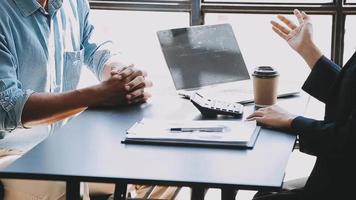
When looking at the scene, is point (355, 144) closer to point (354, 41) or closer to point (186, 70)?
point (186, 70)

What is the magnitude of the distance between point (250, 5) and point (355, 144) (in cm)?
159

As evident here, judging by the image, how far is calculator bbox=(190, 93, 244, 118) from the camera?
183 centimetres

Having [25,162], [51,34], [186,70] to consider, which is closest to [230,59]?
[186,70]

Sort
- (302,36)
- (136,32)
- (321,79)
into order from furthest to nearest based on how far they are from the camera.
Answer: (136,32) < (302,36) < (321,79)

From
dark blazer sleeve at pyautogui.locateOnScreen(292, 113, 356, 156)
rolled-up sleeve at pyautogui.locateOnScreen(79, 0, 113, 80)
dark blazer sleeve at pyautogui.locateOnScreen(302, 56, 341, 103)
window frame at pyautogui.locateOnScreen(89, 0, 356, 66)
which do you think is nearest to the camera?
dark blazer sleeve at pyautogui.locateOnScreen(292, 113, 356, 156)

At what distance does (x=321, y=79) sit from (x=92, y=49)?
3.52 feet

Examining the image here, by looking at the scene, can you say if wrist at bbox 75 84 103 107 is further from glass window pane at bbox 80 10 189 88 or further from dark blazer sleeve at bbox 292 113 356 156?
glass window pane at bbox 80 10 189 88

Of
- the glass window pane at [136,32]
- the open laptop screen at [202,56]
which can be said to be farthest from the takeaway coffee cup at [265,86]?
the glass window pane at [136,32]

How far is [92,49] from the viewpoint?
2.50 metres

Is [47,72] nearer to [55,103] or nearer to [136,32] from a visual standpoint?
[55,103]

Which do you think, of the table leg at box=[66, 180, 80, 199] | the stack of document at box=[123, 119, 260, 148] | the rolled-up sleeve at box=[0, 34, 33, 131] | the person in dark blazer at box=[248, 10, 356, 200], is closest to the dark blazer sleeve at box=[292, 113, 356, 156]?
the person in dark blazer at box=[248, 10, 356, 200]

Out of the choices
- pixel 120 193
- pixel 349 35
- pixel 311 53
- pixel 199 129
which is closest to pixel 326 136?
pixel 199 129

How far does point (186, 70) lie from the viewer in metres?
2.15

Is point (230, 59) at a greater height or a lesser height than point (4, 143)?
greater
